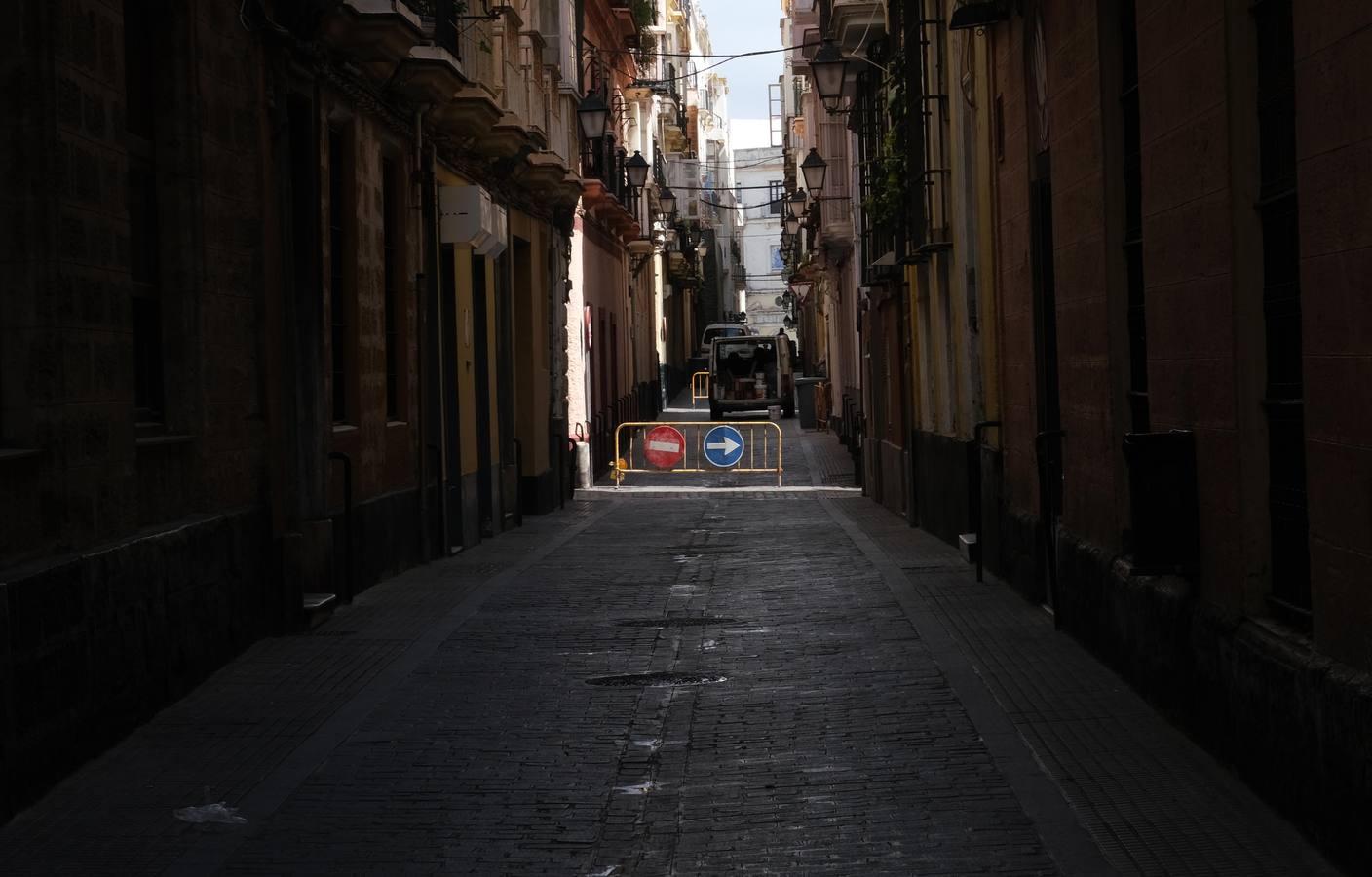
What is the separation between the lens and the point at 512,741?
8812mm

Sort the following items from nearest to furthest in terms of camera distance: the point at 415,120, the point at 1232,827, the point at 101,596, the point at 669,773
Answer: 1. the point at 1232,827
2. the point at 669,773
3. the point at 101,596
4. the point at 415,120

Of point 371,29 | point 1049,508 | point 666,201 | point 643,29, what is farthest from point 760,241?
point 1049,508

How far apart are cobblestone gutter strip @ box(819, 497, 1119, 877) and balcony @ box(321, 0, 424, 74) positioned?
5.92 metres

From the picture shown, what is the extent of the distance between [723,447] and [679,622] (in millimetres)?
19137

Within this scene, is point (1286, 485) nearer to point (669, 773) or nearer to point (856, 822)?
point (856, 822)

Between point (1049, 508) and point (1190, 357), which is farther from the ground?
point (1190, 357)

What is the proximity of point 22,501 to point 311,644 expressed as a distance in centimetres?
428

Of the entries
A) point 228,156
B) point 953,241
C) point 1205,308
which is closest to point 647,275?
point 953,241

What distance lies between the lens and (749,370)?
58438 millimetres

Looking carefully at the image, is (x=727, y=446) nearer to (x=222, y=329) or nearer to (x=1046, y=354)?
(x=1046, y=354)

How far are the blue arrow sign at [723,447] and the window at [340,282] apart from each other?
16.5m

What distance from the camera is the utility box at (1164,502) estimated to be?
852 centimetres

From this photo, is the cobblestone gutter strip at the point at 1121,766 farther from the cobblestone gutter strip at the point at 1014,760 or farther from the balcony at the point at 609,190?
the balcony at the point at 609,190

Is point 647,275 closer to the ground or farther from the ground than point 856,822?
farther from the ground
